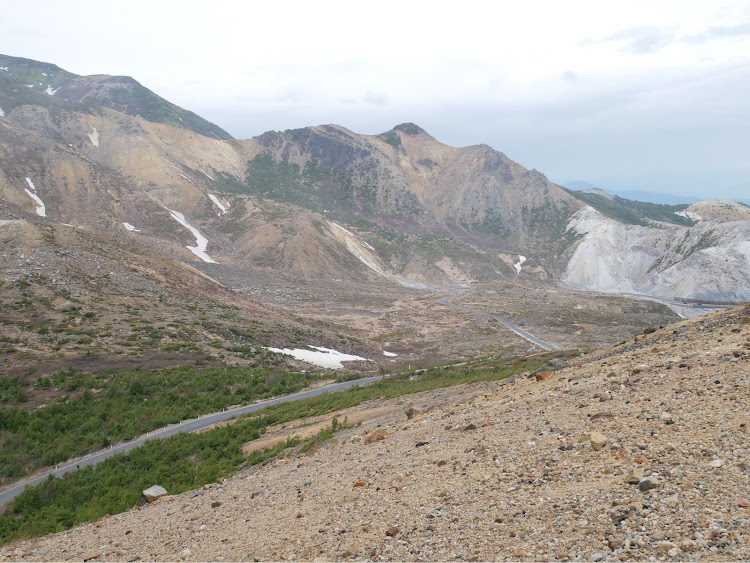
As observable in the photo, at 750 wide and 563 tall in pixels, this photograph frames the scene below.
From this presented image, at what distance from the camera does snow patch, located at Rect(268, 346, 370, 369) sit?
46275 millimetres

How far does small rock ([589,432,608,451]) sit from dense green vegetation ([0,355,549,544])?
1085cm

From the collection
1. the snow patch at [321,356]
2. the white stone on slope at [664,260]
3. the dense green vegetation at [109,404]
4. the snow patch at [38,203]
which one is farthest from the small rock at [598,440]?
the white stone on slope at [664,260]

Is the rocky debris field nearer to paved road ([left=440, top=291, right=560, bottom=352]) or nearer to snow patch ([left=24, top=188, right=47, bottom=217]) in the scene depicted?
paved road ([left=440, top=291, right=560, bottom=352])

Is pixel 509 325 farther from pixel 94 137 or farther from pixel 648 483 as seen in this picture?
pixel 94 137

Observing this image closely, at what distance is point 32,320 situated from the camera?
37.3 m

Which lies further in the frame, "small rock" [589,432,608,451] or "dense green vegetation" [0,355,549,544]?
"dense green vegetation" [0,355,549,544]

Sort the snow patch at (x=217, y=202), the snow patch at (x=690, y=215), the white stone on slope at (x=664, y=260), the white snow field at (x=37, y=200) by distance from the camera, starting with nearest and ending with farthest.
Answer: the white snow field at (x=37, y=200)
the white stone on slope at (x=664, y=260)
the snow patch at (x=217, y=202)
the snow patch at (x=690, y=215)

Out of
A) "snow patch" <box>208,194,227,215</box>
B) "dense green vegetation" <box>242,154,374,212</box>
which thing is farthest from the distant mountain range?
"dense green vegetation" <box>242,154,374,212</box>

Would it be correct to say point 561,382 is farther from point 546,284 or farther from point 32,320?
point 546,284

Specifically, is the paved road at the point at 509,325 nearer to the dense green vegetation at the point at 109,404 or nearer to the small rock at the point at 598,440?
the dense green vegetation at the point at 109,404

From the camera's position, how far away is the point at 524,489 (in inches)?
304

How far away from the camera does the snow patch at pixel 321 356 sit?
46.3 metres

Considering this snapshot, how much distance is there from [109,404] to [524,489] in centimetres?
2850

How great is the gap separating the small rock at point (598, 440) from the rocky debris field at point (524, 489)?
0.08ft
